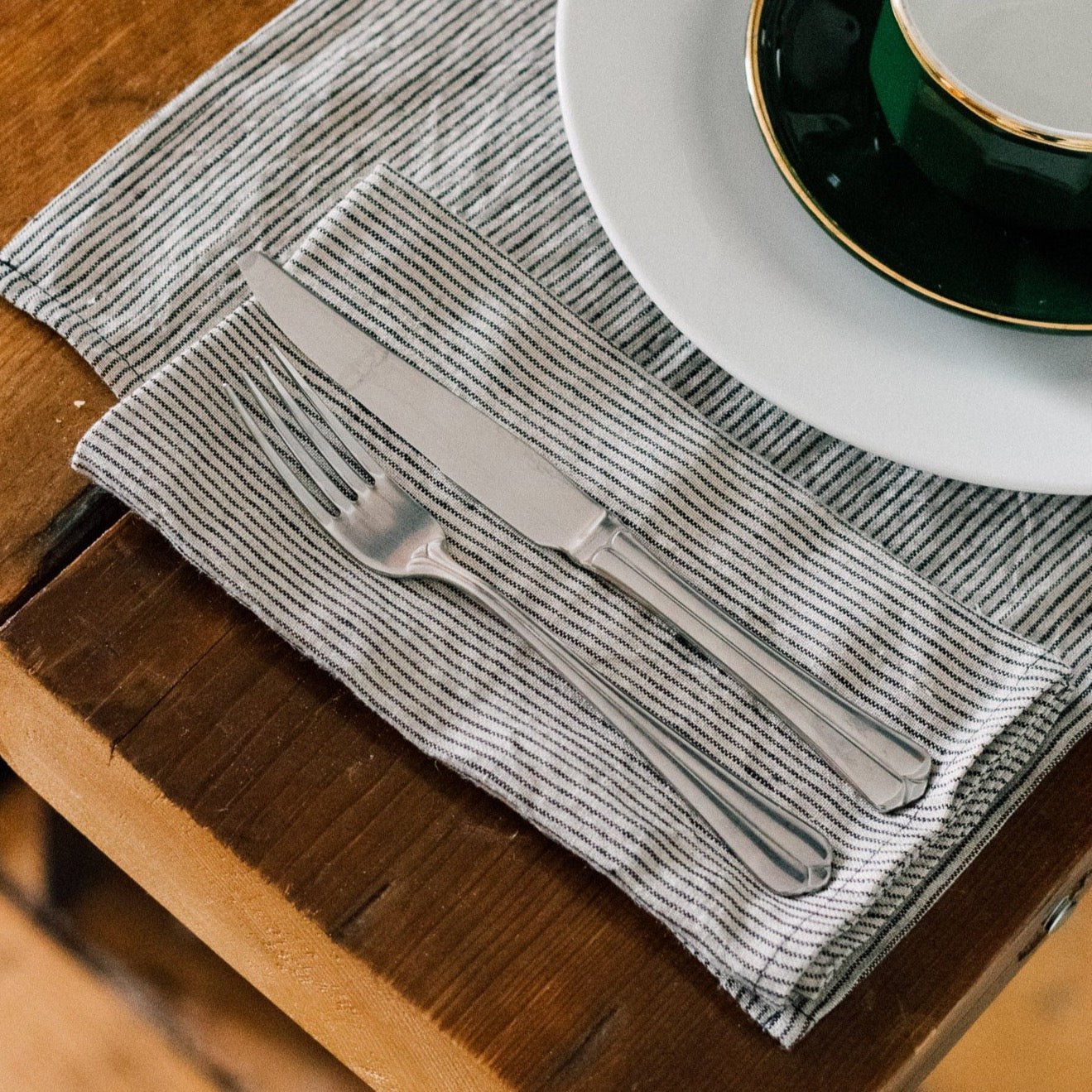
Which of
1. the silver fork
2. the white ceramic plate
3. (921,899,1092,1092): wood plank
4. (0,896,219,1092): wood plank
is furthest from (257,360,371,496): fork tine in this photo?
(921,899,1092,1092): wood plank

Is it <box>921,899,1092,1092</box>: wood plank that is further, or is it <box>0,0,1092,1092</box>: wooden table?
<box>921,899,1092,1092</box>: wood plank

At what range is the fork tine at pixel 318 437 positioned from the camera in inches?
16.7

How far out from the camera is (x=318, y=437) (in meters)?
0.43

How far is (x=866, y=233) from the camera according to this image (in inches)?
15.1

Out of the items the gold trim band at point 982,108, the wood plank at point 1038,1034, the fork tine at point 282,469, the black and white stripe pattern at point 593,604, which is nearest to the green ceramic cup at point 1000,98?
the gold trim band at point 982,108

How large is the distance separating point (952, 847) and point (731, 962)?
0.08 metres

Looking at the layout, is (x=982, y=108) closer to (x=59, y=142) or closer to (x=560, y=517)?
(x=560, y=517)

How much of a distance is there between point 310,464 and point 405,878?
0.14m

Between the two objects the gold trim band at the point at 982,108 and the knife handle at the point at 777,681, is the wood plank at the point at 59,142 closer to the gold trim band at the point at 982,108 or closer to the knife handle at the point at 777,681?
the knife handle at the point at 777,681

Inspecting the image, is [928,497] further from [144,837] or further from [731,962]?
[144,837]

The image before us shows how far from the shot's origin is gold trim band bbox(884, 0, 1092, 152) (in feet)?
1.11

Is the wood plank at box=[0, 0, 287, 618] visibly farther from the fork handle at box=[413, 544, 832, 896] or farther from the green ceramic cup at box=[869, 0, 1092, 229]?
the green ceramic cup at box=[869, 0, 1092, 229]

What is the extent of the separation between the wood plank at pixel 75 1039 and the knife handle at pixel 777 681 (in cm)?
48

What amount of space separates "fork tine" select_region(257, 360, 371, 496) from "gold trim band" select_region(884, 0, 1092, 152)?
0.22 m
